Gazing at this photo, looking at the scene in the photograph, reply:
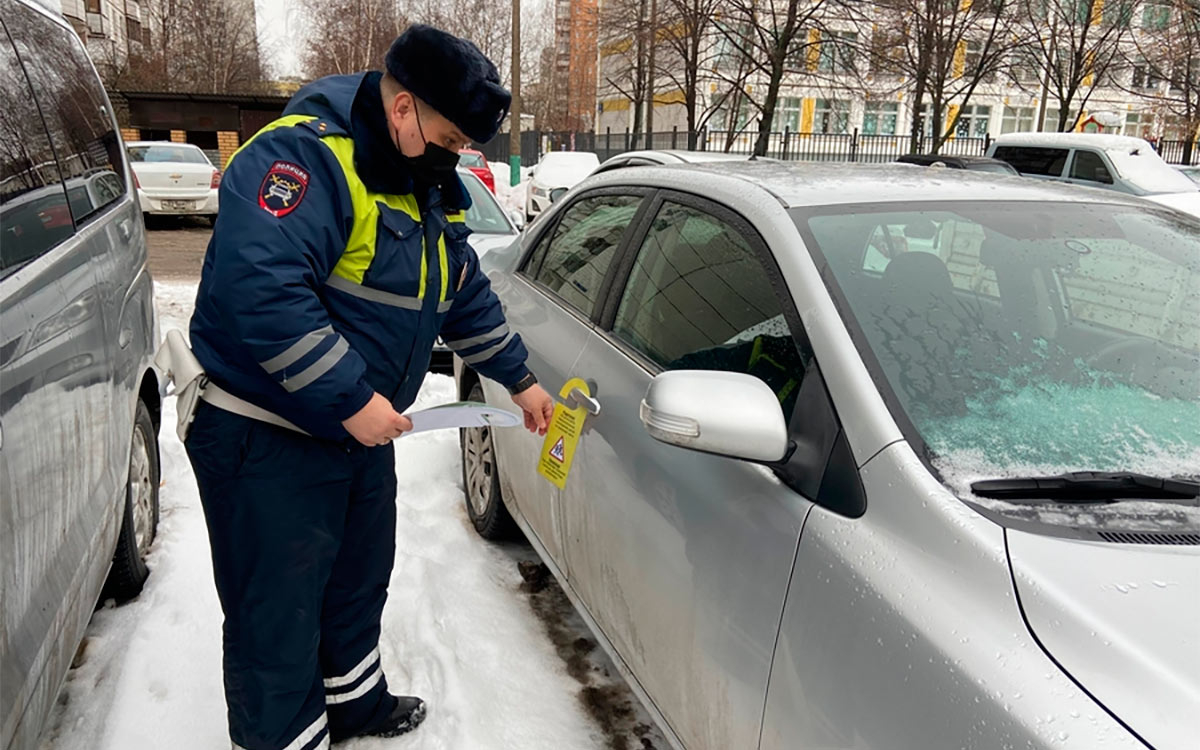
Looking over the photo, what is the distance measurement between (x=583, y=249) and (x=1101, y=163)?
12787mm

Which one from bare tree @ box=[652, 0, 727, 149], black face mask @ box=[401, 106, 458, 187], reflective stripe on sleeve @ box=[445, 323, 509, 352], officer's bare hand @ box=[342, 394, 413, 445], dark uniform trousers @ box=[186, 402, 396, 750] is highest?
bare tree @ box=[652, 0, 727, 149]

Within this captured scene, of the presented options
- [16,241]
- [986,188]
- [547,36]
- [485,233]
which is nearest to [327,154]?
[16,241]

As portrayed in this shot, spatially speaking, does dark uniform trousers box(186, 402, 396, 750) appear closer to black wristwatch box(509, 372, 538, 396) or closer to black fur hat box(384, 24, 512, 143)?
black wristwatch box(509, 372, 538, 396)

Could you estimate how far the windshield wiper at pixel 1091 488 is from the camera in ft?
4.83

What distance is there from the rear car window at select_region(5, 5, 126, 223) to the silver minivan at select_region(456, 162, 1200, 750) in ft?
5.31

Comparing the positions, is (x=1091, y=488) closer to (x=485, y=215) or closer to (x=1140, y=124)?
(x=485, y=215)

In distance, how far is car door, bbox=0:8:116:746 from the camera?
5.54 feet

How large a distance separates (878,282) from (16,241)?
6.26ft

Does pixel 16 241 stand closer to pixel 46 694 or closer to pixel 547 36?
pixel 46 694

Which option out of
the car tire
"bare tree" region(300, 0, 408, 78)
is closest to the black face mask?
the car tire

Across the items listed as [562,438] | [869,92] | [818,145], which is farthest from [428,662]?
[818,145]

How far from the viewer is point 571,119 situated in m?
66.9

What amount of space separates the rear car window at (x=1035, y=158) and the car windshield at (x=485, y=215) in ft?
32.7

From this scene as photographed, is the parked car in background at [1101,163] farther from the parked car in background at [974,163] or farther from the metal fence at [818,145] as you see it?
the metal fence at [818,145]
